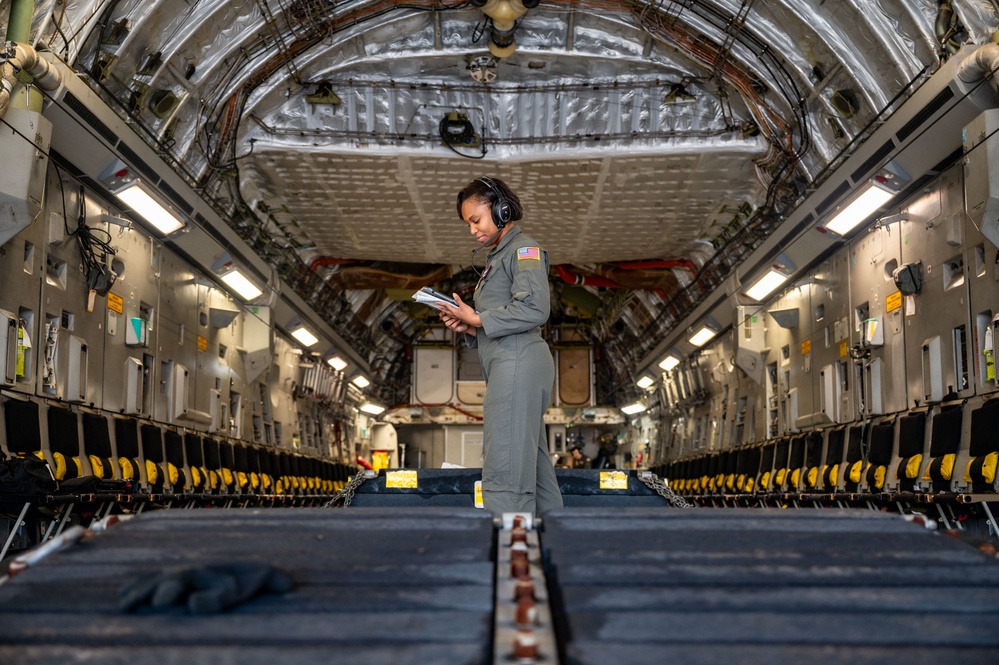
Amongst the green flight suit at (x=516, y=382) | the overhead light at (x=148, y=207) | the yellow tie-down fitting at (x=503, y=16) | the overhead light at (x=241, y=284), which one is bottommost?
the green flight suit at (x=516, y=382)

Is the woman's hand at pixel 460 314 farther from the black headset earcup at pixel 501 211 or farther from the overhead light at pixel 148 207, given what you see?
the overhead light at pixel 148 207

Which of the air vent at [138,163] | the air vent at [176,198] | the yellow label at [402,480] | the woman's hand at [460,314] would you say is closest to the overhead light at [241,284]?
the air vent at [176,198]

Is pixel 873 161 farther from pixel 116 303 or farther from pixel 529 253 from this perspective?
pixel 116 303

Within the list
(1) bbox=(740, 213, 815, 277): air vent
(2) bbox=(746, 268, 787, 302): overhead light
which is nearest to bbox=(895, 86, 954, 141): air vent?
(1) bbox=(740, 213, 815, 277): air vent

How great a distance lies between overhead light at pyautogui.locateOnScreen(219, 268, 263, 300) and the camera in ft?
35.5

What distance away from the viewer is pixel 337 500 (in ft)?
20.1

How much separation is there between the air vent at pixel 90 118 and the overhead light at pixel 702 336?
345 inches

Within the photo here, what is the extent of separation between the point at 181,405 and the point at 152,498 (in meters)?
3.19

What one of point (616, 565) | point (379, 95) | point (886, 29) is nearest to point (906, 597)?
point (616, 565)

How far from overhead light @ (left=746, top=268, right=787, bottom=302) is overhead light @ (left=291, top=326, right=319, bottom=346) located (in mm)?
6595

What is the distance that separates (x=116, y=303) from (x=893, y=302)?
613 cm

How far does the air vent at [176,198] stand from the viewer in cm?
848

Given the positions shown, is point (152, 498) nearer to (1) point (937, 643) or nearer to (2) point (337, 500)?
(2) point (337, 500)

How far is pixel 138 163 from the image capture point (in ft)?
25.4
